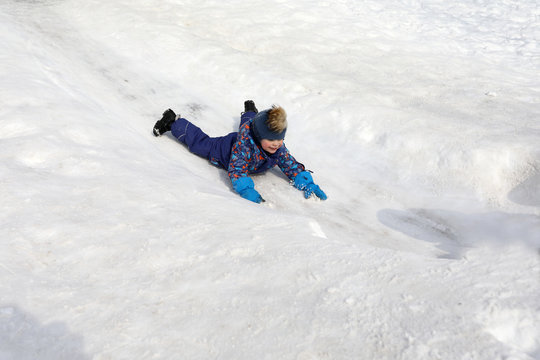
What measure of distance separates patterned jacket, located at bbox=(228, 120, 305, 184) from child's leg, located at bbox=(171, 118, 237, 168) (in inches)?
7.9

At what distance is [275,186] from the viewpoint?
428cm

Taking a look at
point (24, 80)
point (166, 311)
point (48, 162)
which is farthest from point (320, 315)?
point (24, 80)

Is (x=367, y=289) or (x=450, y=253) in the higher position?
(x=367, y=289)

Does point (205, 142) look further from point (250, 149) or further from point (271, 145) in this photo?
point (271, 145)

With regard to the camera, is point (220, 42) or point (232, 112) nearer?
point (232, 112)

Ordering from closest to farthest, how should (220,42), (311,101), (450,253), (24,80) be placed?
(450,253), (24,80), (311,101), (220,42)

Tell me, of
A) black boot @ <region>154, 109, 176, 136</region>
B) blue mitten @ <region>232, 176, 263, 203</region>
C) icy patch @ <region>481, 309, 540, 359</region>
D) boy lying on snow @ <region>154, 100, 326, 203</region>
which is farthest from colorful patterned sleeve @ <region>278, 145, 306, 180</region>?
icy patch @ <region>481, 309, 540, 359</region>

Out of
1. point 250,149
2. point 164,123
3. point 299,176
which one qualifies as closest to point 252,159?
point 250,149

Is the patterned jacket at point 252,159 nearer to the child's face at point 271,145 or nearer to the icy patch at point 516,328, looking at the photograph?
the child's face at point 271,145

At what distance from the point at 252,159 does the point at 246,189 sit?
45 cm

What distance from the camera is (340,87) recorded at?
5.76 meters

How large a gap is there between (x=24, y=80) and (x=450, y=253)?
173 inches

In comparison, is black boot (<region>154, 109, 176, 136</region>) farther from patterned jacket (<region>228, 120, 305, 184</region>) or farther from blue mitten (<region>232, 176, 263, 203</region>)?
blue mitten (<region>232, 176, 263, 203</region>)

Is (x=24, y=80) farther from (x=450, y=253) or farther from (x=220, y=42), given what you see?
(x=450, y=253)
